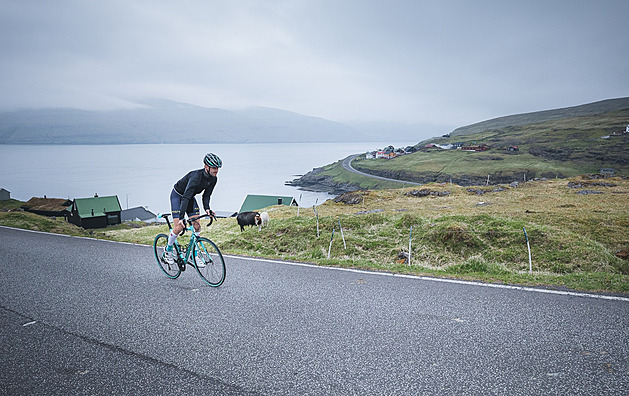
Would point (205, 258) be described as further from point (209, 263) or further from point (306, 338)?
point (306, 338)

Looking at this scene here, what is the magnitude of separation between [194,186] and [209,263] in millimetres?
1616

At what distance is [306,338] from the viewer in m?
4.84

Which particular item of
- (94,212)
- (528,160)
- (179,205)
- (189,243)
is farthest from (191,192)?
(528,160)

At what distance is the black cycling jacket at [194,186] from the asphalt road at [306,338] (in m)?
1.76

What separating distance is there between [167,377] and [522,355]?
428 cm

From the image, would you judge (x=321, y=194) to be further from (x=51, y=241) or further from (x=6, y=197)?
(x=51, y=241)

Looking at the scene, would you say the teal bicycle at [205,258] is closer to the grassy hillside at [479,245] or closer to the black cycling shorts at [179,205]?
the black cycling shorts at [179,205]

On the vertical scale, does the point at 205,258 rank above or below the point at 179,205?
below

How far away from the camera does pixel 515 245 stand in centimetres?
1135

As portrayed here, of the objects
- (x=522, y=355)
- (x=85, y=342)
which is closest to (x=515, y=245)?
(x=522, y=355)

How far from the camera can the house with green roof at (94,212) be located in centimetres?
5294

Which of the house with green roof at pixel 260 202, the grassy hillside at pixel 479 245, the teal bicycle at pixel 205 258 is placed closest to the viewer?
the teal bicycle at pixel 205 258

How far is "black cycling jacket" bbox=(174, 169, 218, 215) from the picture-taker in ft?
→ 22.6

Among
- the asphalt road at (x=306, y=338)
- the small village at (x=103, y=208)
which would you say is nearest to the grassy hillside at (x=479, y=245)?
the asphalt road at (x=306, y=338)
